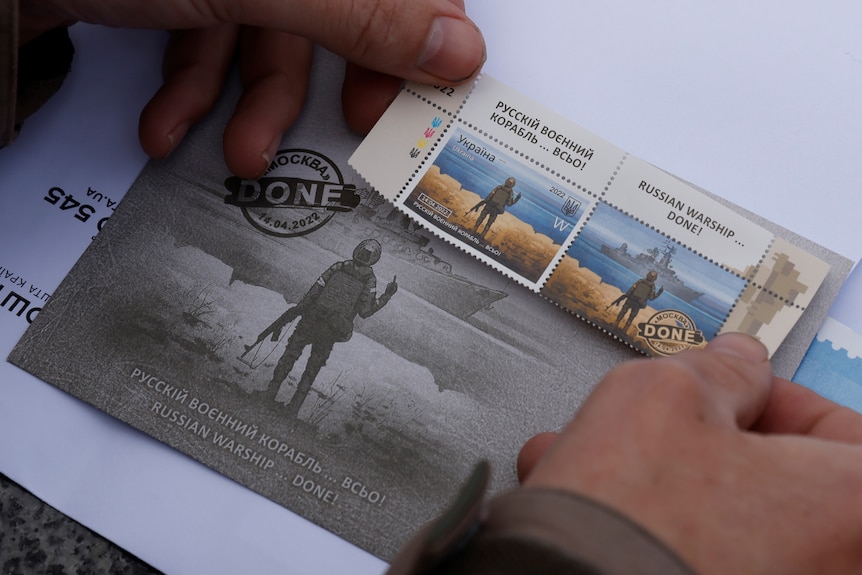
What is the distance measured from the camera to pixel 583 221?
0.56 metres

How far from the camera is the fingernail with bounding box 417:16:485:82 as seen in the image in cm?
54

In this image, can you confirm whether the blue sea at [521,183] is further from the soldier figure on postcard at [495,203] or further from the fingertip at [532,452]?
the fingertip at [532,452]

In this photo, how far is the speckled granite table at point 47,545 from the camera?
0.53 metres

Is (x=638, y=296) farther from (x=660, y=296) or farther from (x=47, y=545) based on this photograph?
(x=47, y=545)

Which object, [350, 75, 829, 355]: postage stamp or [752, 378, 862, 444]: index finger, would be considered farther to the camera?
[350, 75, 829, 355]: postage stamp

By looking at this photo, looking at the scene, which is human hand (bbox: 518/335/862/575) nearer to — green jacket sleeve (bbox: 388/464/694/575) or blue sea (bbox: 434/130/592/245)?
green jacket sleeve (bbox: 388/464/694/575)

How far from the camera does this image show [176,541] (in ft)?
1.74

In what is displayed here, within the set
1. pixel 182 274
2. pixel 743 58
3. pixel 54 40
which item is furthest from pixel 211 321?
pixel 743 58

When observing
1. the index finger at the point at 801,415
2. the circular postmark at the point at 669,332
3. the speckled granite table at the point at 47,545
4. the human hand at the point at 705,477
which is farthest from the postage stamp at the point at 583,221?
the speckled granite table at the point at 47,545

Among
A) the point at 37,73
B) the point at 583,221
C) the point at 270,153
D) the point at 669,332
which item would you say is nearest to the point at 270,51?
the point at 270,153

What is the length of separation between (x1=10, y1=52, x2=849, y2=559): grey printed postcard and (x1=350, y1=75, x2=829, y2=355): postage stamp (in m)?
0.02

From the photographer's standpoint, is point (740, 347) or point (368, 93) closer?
point (740, 347)

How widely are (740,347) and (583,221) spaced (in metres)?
0.18

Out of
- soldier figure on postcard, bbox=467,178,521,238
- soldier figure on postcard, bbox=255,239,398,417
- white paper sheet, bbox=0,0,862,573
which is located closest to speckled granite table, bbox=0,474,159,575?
white paper sheet, bbox=0,0,862,573
